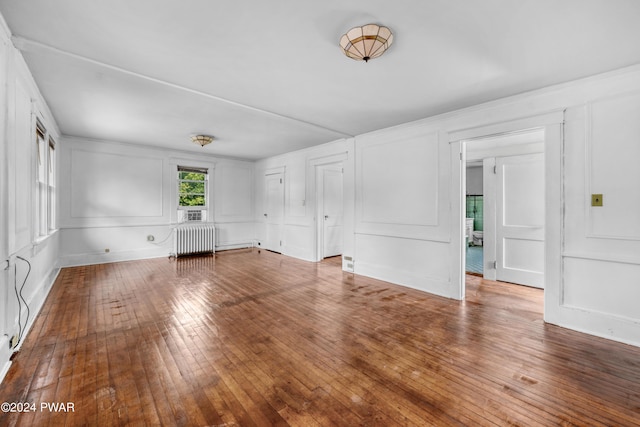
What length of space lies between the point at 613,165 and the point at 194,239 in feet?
25.0

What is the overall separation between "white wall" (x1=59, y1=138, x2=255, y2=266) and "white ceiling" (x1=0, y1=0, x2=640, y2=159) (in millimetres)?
2181

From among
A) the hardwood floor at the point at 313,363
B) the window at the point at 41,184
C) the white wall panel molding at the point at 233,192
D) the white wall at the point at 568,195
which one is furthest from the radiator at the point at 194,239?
the white wall at the point at 568,195

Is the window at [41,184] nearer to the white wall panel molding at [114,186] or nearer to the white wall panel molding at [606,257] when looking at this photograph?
the white wall panel molding at [114,186]

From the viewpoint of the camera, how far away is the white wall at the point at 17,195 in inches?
85.1

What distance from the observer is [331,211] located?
694cm

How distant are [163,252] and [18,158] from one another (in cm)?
451

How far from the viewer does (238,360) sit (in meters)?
2.28

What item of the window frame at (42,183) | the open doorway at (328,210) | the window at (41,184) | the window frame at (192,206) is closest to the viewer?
the window frame at (42,183)

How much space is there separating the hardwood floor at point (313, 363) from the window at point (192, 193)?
3548 mm

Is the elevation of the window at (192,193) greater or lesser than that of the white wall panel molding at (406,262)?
greater

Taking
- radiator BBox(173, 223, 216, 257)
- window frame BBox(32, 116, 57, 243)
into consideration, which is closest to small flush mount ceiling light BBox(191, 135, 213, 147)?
window frame BBox(32, 116, 57, 243)

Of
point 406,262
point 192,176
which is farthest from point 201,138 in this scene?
point 406,262

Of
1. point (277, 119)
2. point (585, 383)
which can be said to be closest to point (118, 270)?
point (277, 119)

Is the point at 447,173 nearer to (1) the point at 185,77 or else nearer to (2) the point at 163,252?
(1) the point at 185,77
